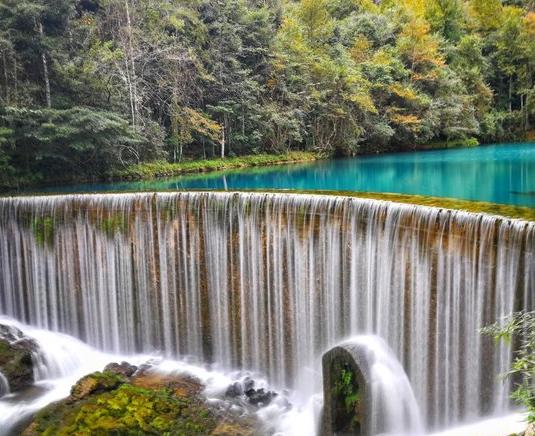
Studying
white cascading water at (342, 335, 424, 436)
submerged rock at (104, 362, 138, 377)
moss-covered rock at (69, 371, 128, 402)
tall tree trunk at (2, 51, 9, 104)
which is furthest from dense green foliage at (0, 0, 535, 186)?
white cascading water at (342, 335, 424, 436)

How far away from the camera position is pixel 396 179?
62.5 ft

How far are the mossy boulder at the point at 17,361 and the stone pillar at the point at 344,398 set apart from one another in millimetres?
6238

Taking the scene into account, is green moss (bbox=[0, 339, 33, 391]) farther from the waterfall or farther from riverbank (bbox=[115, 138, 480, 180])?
riverbank (bbox=[115, 138, 480, 180])

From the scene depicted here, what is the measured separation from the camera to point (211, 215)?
1027 centimetres

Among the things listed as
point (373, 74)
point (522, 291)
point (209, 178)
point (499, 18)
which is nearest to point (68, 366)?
point (522, 291)

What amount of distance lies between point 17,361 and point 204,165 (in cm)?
1502

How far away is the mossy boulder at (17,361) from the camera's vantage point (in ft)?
32.2

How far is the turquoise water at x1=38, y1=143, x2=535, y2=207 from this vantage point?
1524cm

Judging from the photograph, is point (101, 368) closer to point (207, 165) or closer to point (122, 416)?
point (122, 416)

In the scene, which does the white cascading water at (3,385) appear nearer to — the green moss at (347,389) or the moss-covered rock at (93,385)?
the moss-covered rock at (93,385)

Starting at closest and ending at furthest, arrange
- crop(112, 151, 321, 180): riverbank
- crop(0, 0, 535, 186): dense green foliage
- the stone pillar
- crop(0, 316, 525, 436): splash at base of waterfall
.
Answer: the stone pillar
crop(0, 316, 525, 436): splash at base of waterfall
crop(0, 0, 535, 186): dense green foliage
crop(112, 151, 321, 180): riverbank

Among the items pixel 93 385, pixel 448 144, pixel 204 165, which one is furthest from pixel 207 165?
pixel 448 144

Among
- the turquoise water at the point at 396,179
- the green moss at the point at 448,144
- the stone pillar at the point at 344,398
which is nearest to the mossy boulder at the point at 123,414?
the stone pillar at the point at 344,398

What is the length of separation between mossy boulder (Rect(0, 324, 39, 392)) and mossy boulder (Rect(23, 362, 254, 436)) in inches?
77.2
